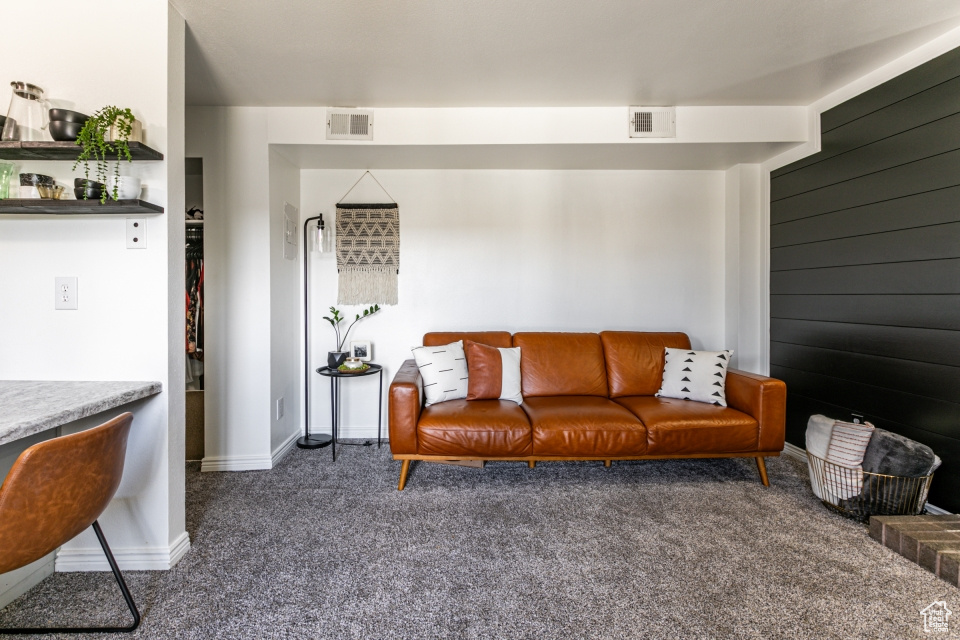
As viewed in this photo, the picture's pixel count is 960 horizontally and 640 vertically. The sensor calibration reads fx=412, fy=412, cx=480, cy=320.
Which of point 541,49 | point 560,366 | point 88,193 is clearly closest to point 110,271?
point 88,193

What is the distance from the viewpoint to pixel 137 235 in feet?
5.49

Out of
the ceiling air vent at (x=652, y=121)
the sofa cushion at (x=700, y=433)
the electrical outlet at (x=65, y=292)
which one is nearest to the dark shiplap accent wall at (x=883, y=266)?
the sofa cushion at (x=700, y=433)

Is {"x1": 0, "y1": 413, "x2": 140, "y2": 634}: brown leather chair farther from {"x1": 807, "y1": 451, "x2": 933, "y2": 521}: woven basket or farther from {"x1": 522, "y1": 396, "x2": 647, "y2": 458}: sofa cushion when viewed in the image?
{"x1": 807, "y1": 451, "x2": 933, "y2": 521}: woven basket

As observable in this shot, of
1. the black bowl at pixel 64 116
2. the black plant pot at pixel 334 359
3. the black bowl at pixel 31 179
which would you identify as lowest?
the black plant pot at pixel 334 359

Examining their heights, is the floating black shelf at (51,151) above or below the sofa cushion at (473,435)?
above

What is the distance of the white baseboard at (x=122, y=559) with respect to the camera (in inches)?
66.0

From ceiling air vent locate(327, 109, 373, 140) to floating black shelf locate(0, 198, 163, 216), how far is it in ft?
4.68

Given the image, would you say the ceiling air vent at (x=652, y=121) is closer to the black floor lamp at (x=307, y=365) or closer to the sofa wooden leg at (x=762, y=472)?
the sofa wooden leg at (x=762, y=472)

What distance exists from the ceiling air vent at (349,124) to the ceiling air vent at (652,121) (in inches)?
69.7

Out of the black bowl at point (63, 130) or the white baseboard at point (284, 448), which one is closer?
the black bowl at point (63, 130)

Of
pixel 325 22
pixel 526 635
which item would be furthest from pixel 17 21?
pixel 526 635

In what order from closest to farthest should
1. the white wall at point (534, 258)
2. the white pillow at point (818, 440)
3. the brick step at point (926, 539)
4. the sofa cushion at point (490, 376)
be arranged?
the brick step at point (926, 539), the white pillow at point (818, 440), the sofa cushion at point (490, 376), the white wall at point (534, 258)

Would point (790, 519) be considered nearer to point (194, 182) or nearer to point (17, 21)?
point (17, 21)

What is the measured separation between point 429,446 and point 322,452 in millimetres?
1103
